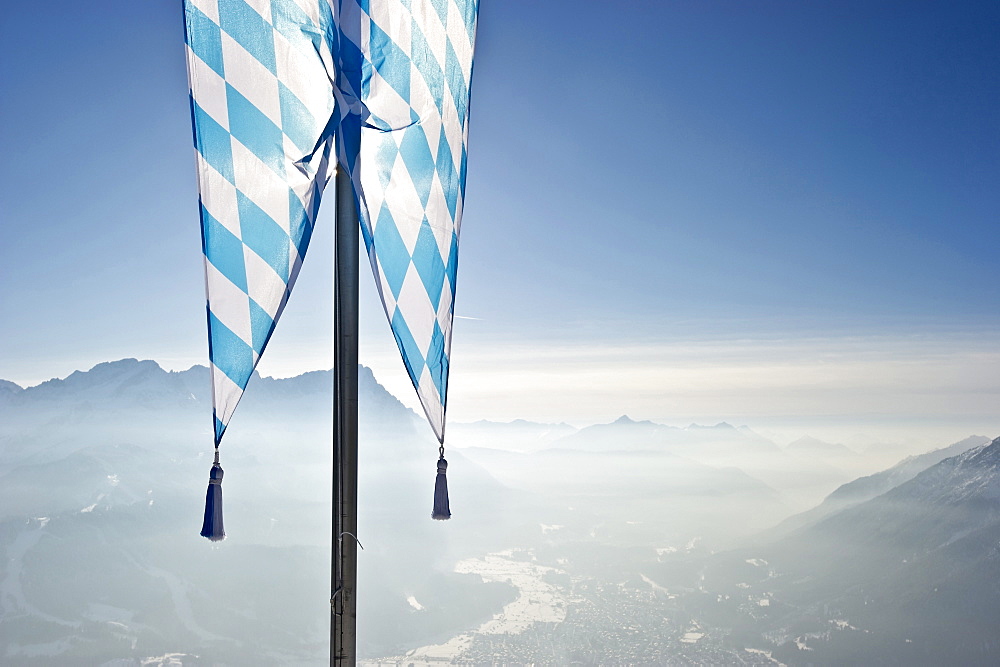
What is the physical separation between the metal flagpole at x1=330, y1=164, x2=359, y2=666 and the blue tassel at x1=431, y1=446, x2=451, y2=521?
0.20 metres

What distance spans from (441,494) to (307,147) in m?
0.68

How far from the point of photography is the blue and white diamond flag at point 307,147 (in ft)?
3.38

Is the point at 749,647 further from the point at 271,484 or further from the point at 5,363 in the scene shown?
the point at 5,363

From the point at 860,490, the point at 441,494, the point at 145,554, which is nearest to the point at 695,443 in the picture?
the point at 860,490

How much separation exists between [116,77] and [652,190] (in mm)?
2710

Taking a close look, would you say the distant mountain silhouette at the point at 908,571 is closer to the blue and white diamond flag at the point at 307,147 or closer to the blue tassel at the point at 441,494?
the blue tassel at the point at 441,494

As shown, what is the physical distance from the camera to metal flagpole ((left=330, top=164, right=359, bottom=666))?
1163 millimetres

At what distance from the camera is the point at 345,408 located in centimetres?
118

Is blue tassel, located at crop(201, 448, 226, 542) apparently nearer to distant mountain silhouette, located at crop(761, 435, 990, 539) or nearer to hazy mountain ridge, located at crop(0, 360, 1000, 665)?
hazy mountain ridge, located at crop(0, 360, 1000, 665)

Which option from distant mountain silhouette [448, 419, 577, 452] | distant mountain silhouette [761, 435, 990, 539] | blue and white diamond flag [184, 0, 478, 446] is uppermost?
blue and white diamond flag [184, 0, 478, 446]

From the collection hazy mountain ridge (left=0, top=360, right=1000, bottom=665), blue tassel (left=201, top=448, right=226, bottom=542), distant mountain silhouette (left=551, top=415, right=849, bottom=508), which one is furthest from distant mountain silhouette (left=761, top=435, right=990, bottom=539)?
blue tassel (left=201, top=448, right=226, bottom=542)

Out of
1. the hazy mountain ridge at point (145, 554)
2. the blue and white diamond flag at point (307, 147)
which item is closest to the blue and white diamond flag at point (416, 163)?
the blue and white diamond flag at point (307, 147)

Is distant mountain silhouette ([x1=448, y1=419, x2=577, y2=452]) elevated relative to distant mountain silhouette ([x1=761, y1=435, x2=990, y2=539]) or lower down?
elevated

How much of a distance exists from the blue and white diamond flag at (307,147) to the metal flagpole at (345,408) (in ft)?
0.16
